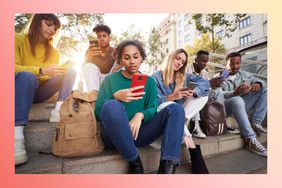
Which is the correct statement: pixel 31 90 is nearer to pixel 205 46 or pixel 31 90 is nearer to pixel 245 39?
pixel 205 46

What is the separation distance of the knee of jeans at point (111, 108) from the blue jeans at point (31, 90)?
42 centimetres

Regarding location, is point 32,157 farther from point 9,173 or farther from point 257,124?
point 257,124

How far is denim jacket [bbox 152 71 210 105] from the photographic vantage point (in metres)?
2.60

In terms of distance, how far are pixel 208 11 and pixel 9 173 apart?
218cm

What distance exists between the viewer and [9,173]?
239cm

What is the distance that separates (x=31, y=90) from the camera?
2.36 m

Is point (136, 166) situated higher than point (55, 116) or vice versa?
point (55, 116)

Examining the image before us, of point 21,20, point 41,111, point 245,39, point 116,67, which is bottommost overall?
point 41,111

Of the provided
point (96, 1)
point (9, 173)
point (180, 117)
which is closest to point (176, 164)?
point (180, 117)

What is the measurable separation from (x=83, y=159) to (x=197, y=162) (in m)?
0.96

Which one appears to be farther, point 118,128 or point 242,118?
point 242,118

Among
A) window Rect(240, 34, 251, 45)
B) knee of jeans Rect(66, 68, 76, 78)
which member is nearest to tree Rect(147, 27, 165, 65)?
knee of jeans Rect(66, 68, 76, 78)

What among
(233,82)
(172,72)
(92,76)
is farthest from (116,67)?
(233,82)

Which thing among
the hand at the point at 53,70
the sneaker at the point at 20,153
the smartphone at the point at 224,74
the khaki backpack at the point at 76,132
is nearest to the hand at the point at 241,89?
the smartphone at the point at 224,74
